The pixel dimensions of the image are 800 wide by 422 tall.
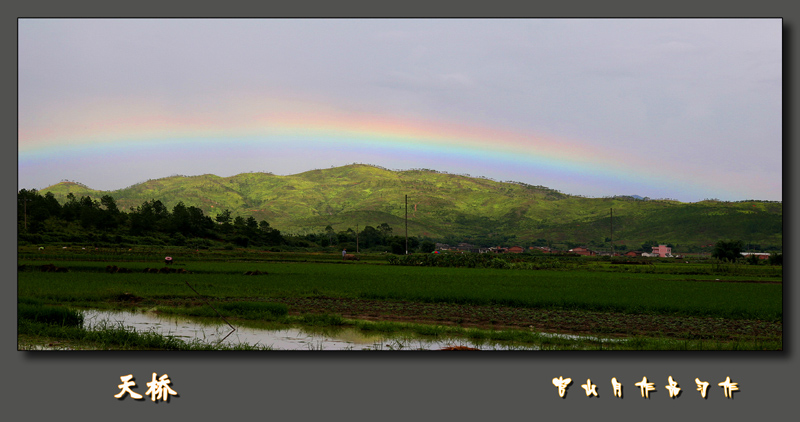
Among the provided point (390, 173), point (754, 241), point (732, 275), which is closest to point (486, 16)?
point (754, 241)

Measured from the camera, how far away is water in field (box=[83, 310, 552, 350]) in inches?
444

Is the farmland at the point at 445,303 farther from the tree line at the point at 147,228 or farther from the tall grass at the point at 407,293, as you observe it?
the tree line at the point at 147,228

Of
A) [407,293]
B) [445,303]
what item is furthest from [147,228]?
[445,303]

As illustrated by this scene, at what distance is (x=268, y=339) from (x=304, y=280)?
39.5ft

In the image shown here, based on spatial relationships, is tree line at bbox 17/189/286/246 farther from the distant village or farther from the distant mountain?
the distant village

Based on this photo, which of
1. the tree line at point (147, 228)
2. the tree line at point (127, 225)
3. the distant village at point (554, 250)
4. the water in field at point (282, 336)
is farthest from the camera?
the distant village at point (554, 250)

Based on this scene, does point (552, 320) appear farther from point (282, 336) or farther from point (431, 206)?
point (431, 206)

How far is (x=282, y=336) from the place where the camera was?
12.2m

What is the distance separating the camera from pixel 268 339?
11875mm

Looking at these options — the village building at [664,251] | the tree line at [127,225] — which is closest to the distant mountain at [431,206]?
the village building at [664,251]

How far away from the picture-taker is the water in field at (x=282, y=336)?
1128cm

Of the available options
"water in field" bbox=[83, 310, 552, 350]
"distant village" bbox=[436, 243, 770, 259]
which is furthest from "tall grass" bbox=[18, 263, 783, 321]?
"distant village" bbox=[436, 243, 770, 259]

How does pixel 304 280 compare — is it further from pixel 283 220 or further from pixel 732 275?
pixel 283 220

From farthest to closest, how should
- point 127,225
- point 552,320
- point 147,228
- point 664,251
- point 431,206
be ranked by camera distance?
point 431,206, point 664,251, point 147,228, point 127,225, point 552,320
